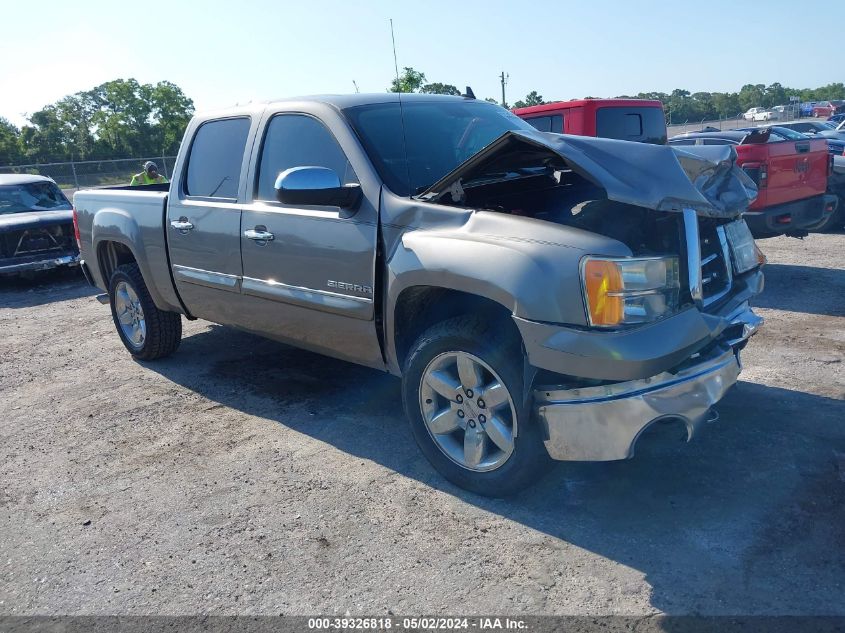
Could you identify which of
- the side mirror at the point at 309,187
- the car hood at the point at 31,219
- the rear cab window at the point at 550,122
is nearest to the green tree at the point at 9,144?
the car hood at the point at 31,219

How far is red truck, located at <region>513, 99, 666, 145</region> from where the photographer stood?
8891 millimetres

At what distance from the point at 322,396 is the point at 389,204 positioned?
1862mm

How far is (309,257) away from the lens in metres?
4.18

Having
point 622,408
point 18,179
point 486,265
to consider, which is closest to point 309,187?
point 486,265

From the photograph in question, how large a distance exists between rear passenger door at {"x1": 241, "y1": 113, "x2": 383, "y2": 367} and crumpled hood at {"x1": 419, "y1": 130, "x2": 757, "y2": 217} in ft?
1.80

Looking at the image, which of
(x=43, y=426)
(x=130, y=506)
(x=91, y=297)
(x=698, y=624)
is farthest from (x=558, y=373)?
(x=91, y=297)

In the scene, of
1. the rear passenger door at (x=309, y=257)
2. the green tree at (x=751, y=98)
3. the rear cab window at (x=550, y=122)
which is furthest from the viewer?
the green tree at (x=751, y=98)

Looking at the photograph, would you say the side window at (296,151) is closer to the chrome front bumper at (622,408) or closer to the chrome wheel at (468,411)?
the chrome wheel at (468,411)

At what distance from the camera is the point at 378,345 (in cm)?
398

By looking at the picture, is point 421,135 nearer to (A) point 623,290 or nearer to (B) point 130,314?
(A) point 623,290

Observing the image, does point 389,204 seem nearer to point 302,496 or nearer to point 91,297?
point 302,496

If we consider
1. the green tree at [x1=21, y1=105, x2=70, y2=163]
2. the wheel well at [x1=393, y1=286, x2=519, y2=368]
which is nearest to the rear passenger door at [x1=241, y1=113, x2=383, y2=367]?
the wheel well at [x1=393, y1=286, x2=519, y2=368]

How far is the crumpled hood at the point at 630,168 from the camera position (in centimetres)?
308

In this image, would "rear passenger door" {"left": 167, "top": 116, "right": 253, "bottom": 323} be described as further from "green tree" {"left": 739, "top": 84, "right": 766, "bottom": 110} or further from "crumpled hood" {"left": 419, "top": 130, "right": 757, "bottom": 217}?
"green tree" {"left": 739, "top": 84, "right": 766, "bottom": 110}
